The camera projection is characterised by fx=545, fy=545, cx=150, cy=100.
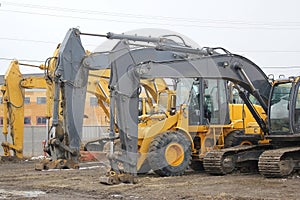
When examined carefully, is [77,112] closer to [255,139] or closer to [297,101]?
[255,139]

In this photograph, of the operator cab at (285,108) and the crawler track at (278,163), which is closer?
the crawler track at (278,163)

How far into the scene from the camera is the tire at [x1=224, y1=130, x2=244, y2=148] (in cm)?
1422

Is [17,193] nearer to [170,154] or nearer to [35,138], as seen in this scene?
[170,154]

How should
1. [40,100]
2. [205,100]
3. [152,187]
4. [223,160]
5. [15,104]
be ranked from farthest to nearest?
[40,100]
[15,104]
[205,100]
[223,160]
[152,187]

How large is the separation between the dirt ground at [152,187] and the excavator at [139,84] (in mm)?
567

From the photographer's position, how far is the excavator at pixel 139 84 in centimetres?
1129

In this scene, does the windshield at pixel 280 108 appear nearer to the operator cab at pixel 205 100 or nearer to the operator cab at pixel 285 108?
the operator cab at pixel 285 108

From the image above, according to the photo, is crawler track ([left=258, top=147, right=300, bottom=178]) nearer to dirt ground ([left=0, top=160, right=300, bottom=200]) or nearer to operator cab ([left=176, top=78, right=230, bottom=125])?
dirt ground ([left=0, top=160, right=300, bottom=200])

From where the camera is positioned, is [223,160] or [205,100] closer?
[223,160]

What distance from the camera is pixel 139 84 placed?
1170cm

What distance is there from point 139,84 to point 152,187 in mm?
2266

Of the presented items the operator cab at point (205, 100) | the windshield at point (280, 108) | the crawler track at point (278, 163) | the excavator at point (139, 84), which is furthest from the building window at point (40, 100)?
the crawler track at point (278, 163)

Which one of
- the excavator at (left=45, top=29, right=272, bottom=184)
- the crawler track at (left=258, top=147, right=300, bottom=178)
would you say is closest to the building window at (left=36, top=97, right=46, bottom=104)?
the excavator at (left=45, top=29, right=272, bottom=184)

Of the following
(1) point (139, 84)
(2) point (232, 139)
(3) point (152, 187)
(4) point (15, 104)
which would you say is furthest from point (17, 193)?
(4) point (15, 104)
